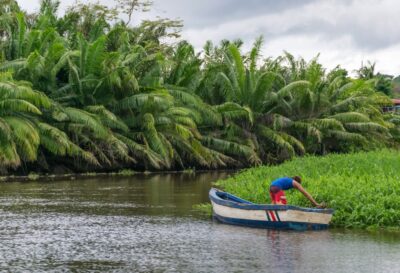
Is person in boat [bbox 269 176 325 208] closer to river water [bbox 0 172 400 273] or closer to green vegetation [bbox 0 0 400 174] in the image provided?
river water [bbox 0 172 400 273]

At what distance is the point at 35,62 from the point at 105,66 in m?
3.61

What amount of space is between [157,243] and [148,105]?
2075 cm

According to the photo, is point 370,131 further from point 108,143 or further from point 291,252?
point 291,252

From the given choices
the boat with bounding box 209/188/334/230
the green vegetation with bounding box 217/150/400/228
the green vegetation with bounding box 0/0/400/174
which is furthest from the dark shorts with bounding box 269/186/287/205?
the green vegetation with bounding box 0/0/400/174

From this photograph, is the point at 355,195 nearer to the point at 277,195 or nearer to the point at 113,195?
the point at 277,195

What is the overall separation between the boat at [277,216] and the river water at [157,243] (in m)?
0.24

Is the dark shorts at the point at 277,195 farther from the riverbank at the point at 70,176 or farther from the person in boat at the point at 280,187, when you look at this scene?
the riverbank at the point at 70,176

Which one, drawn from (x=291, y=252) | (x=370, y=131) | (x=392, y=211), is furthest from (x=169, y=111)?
(x=291, y=252)

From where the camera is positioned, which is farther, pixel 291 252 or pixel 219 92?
pixel 219 92

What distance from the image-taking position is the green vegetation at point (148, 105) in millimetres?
31953

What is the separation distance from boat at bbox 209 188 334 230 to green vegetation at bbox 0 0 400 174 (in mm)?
14213

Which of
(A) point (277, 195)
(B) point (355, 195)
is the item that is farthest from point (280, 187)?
(B) point (355, 195)

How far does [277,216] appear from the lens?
15.9 meters

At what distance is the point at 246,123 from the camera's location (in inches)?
1635
